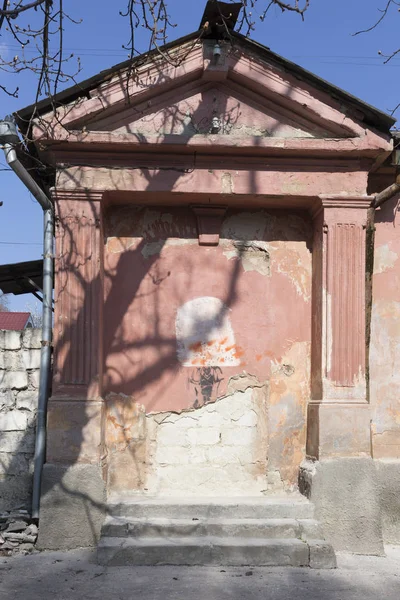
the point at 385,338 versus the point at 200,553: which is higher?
the point at 385,338

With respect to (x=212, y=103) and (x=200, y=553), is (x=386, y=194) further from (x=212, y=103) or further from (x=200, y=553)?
(x=200, y=553)

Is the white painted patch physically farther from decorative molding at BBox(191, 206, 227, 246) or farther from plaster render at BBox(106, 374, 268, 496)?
decorative molding at BBox(191, 206, 227, 246)

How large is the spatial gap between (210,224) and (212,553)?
117 inches

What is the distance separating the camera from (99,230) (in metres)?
6.66

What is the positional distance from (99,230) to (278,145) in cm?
180

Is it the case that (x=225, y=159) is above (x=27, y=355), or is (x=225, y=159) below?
above

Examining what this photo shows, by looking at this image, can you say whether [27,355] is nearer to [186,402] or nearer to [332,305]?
[186,402]

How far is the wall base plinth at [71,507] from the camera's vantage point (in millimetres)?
6188

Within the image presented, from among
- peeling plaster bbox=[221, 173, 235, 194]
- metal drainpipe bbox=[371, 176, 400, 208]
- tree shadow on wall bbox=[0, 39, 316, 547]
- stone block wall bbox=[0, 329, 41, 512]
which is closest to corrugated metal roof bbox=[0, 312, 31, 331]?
stone block wall bbox=[0, 329, 41, 512]

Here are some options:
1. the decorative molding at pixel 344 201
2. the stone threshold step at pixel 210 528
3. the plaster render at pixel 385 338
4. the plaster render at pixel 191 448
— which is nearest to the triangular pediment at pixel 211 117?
the decorative molding at pixel 344 201

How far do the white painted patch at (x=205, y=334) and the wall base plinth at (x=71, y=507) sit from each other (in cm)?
139

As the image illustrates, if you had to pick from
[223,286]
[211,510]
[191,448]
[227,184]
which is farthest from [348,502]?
[227,184]

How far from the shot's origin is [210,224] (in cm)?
696

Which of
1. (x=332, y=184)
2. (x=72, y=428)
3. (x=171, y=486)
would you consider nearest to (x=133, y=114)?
(x=332, y=184)
